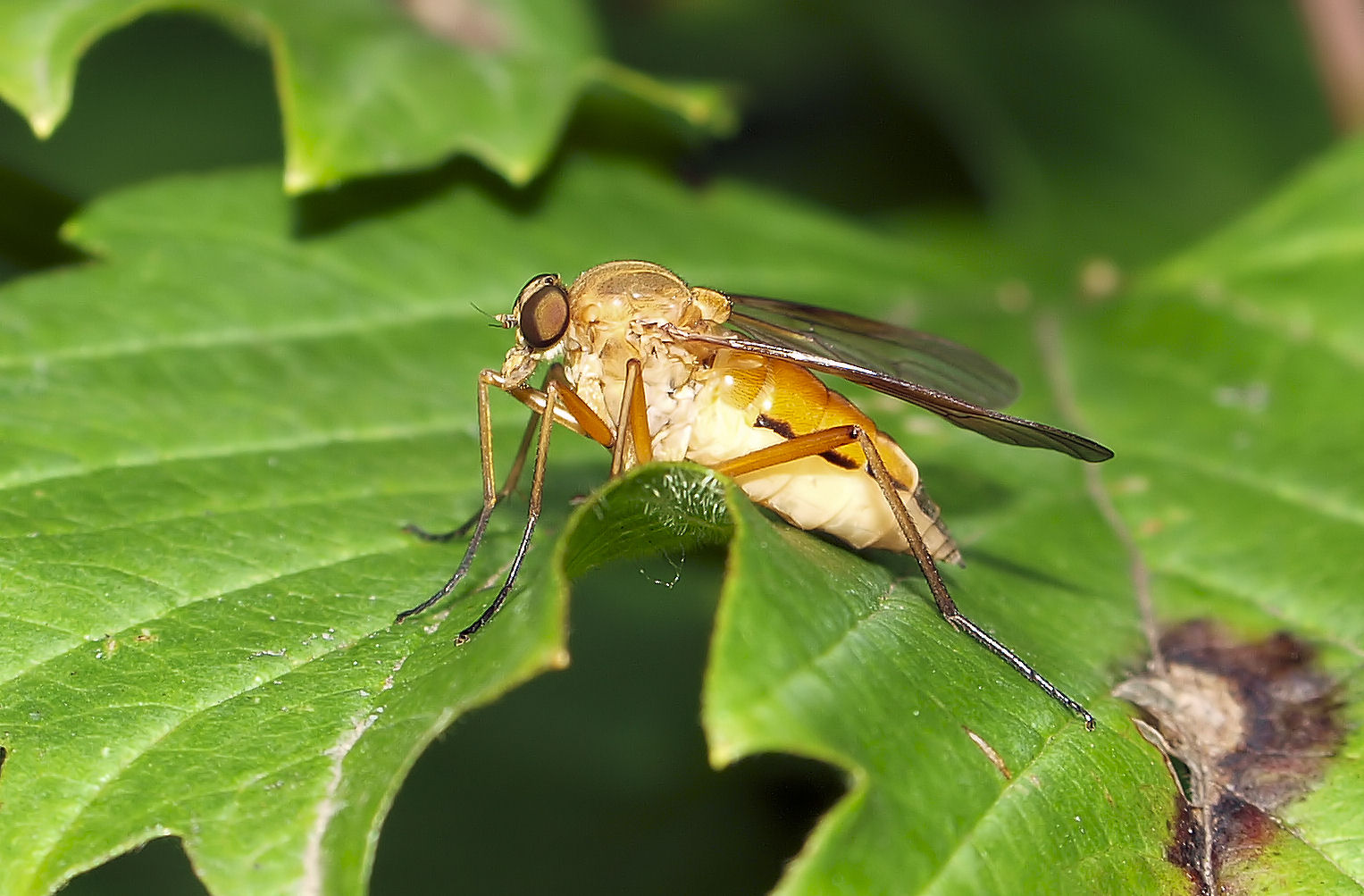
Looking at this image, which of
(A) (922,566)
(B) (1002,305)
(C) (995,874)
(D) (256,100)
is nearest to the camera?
(C) (995,874)

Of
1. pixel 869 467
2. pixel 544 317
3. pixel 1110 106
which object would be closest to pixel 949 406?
pixel 869 467

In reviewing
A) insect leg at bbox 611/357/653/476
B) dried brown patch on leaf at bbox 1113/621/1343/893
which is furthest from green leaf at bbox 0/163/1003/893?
dried brown patch on leaf at bbox 1113/621/1343/893

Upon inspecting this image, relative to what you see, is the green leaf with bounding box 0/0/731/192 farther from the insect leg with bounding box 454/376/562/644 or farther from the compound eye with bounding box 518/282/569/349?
the insect leg with bounding box 454/376/562/644

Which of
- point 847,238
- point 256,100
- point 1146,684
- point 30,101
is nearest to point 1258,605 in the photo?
point 1146,684

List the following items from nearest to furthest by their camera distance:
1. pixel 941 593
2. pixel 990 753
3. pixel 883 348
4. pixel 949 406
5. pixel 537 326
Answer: pixel 990 753, pixel 941 593, pixel 949 406, pixel 537 326, pixel 883 348

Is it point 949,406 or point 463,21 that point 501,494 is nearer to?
point 949,406

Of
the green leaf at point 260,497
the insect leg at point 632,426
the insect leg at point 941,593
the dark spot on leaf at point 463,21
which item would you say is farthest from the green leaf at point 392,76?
the insect leg at point 941,593

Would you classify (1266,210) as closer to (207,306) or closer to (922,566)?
(922,566)
